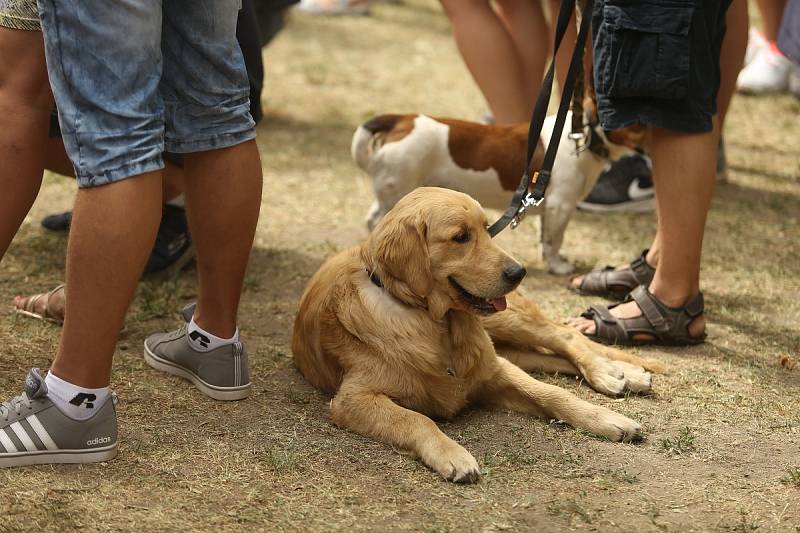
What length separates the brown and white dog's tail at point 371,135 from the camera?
4344 mm

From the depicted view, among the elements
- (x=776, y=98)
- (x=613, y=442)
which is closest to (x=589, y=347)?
(x=613, y=442)

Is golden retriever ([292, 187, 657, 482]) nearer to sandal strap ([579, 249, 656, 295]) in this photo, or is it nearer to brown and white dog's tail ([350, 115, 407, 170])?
sandal strap ([579, 249, 656, 295])

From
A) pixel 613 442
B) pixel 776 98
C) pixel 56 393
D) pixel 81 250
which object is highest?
pixel 81 250

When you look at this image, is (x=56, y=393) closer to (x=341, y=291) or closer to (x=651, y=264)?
(x=341, y=291)

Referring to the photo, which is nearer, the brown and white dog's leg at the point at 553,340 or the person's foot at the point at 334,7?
the brown and white dog's leg at the point at 553,340

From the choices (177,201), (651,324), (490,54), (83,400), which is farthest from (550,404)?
(490,54)

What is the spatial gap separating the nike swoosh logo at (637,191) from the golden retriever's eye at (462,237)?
2.47 metres

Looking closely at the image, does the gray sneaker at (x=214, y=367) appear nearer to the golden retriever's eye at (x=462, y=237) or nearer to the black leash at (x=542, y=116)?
the golden retriever's eye at (x=462, y=237)

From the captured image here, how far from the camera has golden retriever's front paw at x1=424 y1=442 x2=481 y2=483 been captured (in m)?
2.62

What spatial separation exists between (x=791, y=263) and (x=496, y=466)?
241 cm

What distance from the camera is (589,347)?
3400 millimetres

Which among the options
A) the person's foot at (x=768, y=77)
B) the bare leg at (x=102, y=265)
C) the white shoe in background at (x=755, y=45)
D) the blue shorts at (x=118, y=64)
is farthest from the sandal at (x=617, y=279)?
the white shoe in background at (x=755, y=45)

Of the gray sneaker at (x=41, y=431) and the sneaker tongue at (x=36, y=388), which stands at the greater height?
the sneaker tongue at (x=36, y=388)

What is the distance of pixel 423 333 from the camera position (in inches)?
115
